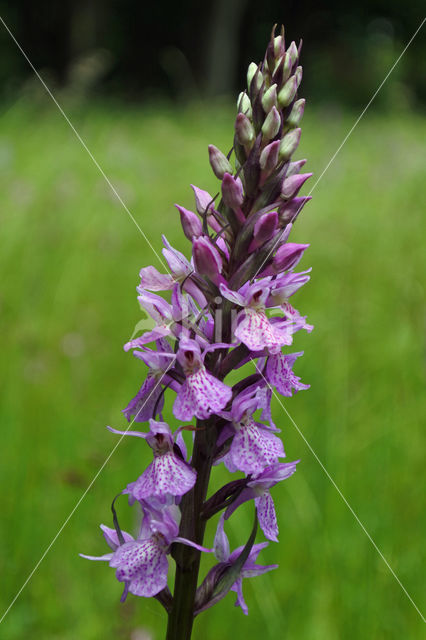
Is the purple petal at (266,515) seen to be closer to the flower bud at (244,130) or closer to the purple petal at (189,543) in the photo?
the purple petal at (189,543)

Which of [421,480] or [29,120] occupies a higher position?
[29,120]

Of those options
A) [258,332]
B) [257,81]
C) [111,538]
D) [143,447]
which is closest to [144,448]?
[143,447]

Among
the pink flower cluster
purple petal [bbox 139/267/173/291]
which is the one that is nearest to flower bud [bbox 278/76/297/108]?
the pink flower cluster

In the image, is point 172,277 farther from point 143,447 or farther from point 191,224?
point 143,447

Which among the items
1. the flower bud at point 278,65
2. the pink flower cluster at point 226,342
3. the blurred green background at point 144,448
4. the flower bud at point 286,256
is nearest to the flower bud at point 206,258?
the pink flower cluster at point 226,342

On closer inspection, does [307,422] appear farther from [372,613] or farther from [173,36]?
[173,36]

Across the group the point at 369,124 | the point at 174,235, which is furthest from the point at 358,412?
the point at 369,124
